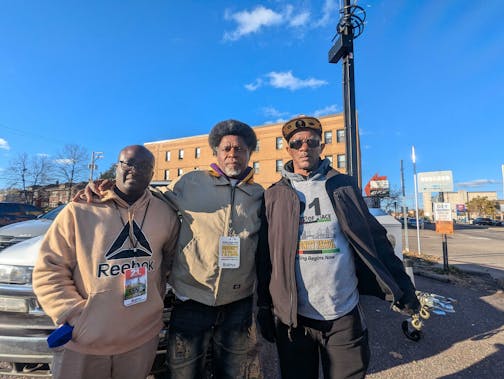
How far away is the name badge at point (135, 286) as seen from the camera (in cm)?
161

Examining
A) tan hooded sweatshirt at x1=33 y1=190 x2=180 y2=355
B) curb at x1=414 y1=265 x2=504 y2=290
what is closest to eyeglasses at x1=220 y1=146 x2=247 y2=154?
tan hooded sweatshirt at x1=33 y1=190 x2=180 y2=355

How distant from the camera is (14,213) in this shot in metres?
13.0

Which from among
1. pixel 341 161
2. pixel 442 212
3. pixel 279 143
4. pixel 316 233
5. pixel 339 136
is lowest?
pixel 316 233

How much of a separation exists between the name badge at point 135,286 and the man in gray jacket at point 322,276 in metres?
0.75

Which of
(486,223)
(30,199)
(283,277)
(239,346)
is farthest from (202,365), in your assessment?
(486,223)

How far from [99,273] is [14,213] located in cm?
1532

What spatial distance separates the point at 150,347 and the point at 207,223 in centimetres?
83

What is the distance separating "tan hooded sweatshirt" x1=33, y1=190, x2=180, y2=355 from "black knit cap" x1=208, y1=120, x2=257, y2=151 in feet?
→ 2.66

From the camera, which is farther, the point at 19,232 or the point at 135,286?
the point at 19,232

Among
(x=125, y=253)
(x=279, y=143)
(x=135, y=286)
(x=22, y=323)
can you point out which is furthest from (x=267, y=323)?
(x=279, y=143)

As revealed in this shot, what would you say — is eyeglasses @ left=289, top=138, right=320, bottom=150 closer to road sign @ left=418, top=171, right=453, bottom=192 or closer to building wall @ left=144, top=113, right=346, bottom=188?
road sign @ left=418, top=171, right=453, bottom=192

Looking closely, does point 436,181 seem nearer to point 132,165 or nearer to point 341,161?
point 132,165

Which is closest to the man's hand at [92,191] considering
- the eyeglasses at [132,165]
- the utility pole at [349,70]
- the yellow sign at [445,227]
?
the eyeglasses at [132,165]

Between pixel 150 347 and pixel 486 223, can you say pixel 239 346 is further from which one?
pixel 486 223
